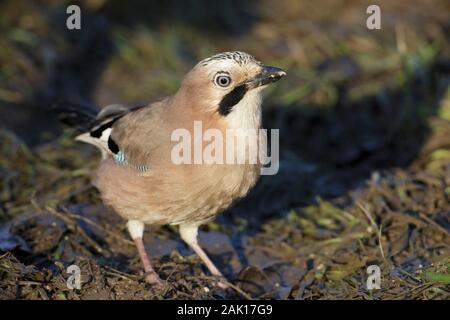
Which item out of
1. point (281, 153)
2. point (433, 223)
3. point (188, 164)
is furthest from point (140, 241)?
point (281, 153)

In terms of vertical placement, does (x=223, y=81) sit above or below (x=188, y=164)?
above

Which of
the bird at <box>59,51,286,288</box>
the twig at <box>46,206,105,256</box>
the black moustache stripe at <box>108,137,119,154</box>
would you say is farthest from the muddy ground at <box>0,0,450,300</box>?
the black moustache stripe at <box>108,137,119,154</box>

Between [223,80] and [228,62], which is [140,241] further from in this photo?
[228,62]

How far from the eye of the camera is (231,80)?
521 cm

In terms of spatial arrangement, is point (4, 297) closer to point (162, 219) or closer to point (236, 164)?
Result: point (162, 219)

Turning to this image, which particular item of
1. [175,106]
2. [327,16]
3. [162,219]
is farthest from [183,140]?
[327,16]

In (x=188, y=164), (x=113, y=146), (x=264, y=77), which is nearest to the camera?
(x=264, y=77)

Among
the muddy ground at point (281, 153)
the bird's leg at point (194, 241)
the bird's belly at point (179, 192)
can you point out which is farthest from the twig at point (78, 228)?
the bird's leg at point (194, 241)

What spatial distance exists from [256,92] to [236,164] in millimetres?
532

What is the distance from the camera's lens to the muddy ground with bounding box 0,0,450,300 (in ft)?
18.8

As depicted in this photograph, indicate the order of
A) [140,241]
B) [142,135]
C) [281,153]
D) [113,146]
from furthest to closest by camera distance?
1. [281,153]
2. [113,146]
3. [140,241]
4. [142,135]

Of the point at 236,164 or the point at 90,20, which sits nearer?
the point at 236,164

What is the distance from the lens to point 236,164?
17.4ft

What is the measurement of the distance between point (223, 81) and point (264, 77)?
0.95 feet
